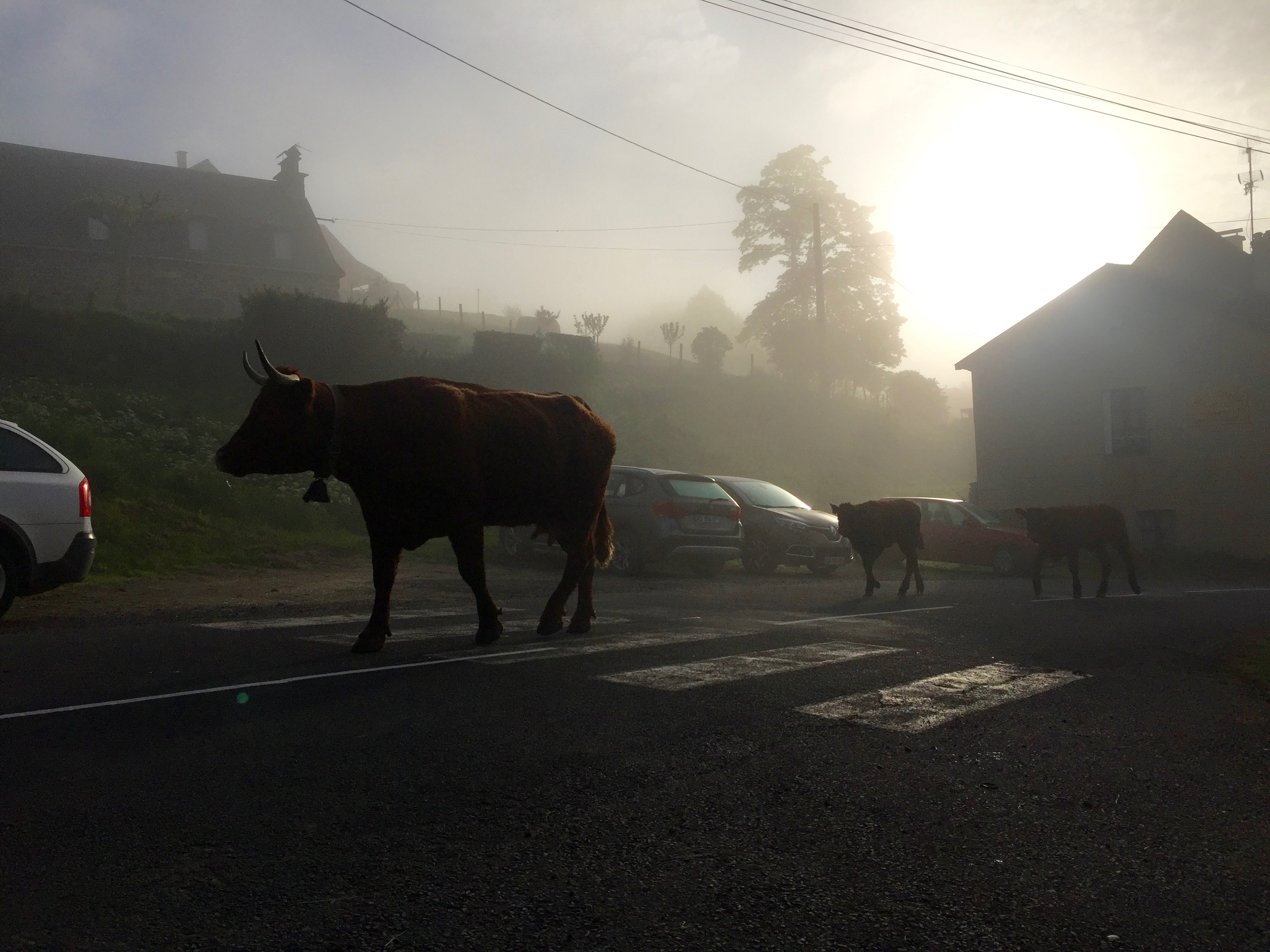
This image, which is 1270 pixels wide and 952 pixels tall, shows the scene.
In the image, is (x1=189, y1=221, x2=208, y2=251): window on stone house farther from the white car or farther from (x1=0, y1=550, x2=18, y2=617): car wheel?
(x1=0, y1=550, x2=18, y2=617): car wheel

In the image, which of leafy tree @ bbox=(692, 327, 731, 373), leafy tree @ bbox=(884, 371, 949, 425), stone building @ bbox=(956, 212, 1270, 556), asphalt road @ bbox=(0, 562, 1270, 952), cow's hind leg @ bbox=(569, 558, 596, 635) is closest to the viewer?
asphalt road @ bbox=(0, 562, 1270, 952)

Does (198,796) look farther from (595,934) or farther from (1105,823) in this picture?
(1105,823)

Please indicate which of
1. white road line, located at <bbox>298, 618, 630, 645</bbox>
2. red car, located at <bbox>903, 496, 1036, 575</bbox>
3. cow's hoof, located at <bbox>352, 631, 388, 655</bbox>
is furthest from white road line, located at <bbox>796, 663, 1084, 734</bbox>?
red car, located at <bbox>903, 496, 1036, 575</bbox>

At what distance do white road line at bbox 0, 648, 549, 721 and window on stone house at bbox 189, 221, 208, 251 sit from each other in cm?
4622

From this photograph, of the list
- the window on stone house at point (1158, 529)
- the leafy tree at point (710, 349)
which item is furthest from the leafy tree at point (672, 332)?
the window on stone house at point (1158, 529)

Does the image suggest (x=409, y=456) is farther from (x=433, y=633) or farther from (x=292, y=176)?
(x=292, y=176)

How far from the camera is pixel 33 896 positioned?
300cm

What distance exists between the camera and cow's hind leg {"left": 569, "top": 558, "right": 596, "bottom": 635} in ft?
28.3

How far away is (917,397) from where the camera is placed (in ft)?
178

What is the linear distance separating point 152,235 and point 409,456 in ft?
148

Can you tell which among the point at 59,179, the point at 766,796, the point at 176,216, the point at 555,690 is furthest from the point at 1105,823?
the point at 59,179

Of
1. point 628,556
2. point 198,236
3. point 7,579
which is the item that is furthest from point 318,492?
point 198,236

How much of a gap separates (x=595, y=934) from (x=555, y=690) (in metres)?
3.18

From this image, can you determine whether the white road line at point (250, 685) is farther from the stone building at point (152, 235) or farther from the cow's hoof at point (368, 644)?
the stone building at point (152, 235)
